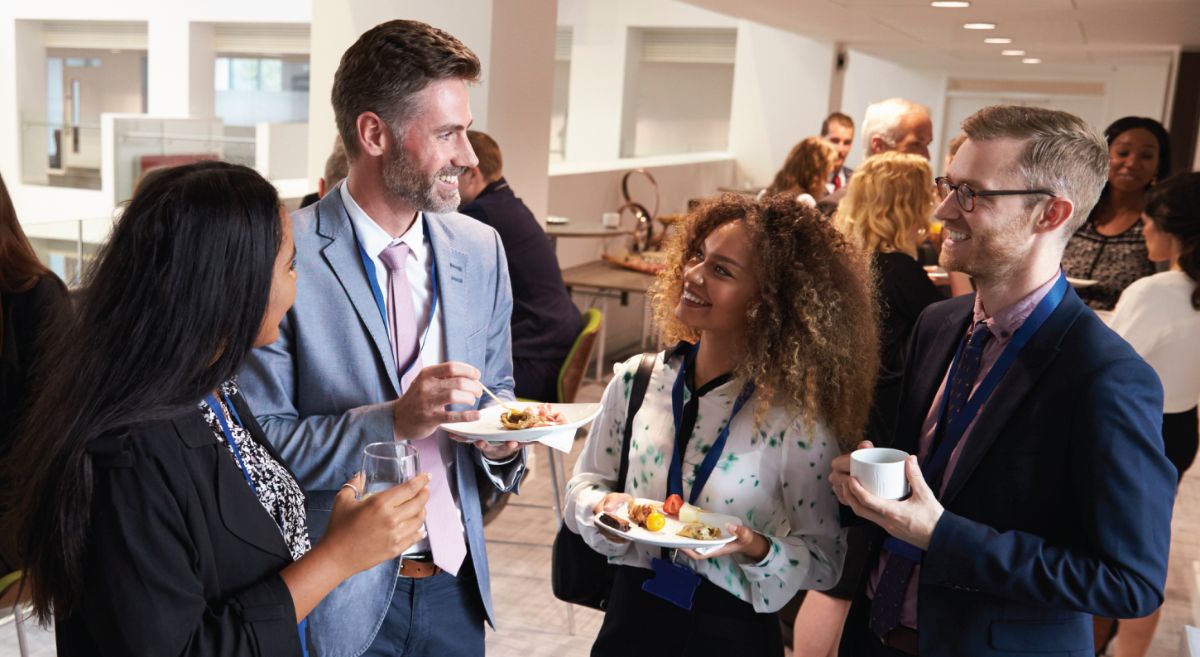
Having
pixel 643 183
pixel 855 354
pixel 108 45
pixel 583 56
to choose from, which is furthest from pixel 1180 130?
pixel 108 45

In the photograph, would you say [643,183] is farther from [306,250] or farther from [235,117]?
[235,117]

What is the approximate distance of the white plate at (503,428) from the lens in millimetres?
1726

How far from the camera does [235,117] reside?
22125mm

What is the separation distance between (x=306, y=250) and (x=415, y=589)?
1.99 feet

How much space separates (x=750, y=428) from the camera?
5.98 ft

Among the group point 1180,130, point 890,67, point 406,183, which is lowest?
point 406,183

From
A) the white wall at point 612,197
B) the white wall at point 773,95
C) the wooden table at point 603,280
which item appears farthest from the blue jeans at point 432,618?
the white wall at point 773,95

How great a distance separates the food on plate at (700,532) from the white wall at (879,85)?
10.3 meters

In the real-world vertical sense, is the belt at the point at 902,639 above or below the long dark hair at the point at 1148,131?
below

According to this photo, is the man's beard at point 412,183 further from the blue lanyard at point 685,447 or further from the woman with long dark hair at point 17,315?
the woman with long dark hair at point 17,315

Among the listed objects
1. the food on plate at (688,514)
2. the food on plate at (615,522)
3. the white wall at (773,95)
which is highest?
the white wall at (773,95)

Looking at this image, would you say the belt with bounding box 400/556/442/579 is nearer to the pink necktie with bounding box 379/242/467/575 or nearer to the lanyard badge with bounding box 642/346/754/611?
the pink necktie with bounding box 379/242/467/575

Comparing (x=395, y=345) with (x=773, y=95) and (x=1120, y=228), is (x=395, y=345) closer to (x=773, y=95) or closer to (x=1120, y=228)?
(x=1120, y=228)

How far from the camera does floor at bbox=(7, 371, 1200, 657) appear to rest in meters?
3.31
